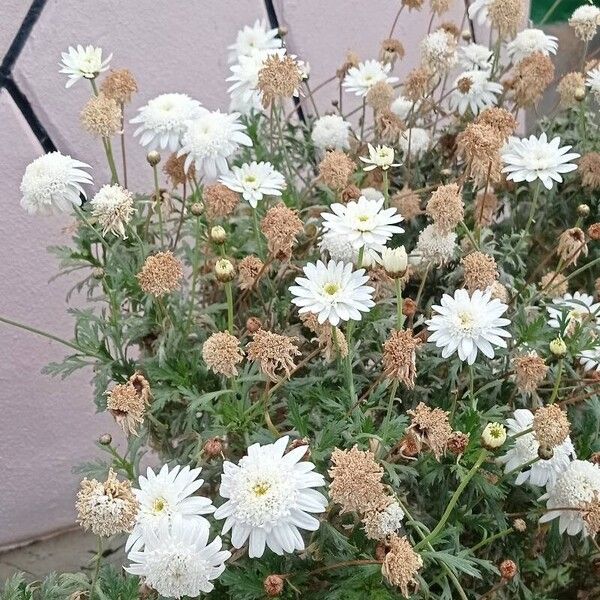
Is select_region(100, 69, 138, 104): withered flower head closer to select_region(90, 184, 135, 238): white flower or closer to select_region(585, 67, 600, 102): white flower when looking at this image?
select_region(90, 184, 135, 238): white flower

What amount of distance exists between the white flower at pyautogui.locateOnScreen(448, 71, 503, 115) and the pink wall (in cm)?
52

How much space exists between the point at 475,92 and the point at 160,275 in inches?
22.2

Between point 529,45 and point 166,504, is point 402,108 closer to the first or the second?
point 529,45

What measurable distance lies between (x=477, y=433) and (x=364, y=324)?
167mm

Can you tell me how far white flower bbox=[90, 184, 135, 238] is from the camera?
0.77 m

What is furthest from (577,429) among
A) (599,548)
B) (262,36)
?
(262,36)

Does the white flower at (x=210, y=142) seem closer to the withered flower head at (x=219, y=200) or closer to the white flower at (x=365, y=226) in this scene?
the withered flower head at (x=219, y=200)

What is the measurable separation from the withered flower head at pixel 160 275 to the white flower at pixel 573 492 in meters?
0.40

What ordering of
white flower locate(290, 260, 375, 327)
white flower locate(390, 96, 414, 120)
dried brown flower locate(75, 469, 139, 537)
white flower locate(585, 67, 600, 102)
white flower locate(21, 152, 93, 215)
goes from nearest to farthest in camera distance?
1. dried brown flower locate(75, 469, 139, 537)
2. white flower locate(290, 260, 375, 327)
3. white flower locate(21, 152, 93, 215)
4. white flower locate(585, 67, 600, 102)
5. white flower locate(390, 96, 414, 120)

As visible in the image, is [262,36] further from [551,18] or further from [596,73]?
[551,18]

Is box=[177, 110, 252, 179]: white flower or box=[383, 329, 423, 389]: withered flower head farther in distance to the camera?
box=[177, 110, 252, 179]: white flower

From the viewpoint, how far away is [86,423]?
1606 millimetres

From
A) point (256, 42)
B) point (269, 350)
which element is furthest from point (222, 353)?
point (256, 42)

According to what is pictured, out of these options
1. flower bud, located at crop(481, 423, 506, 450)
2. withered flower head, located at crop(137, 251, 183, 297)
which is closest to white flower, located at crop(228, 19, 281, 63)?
withered flower head, located at crop(137, 251, 183, 297)
